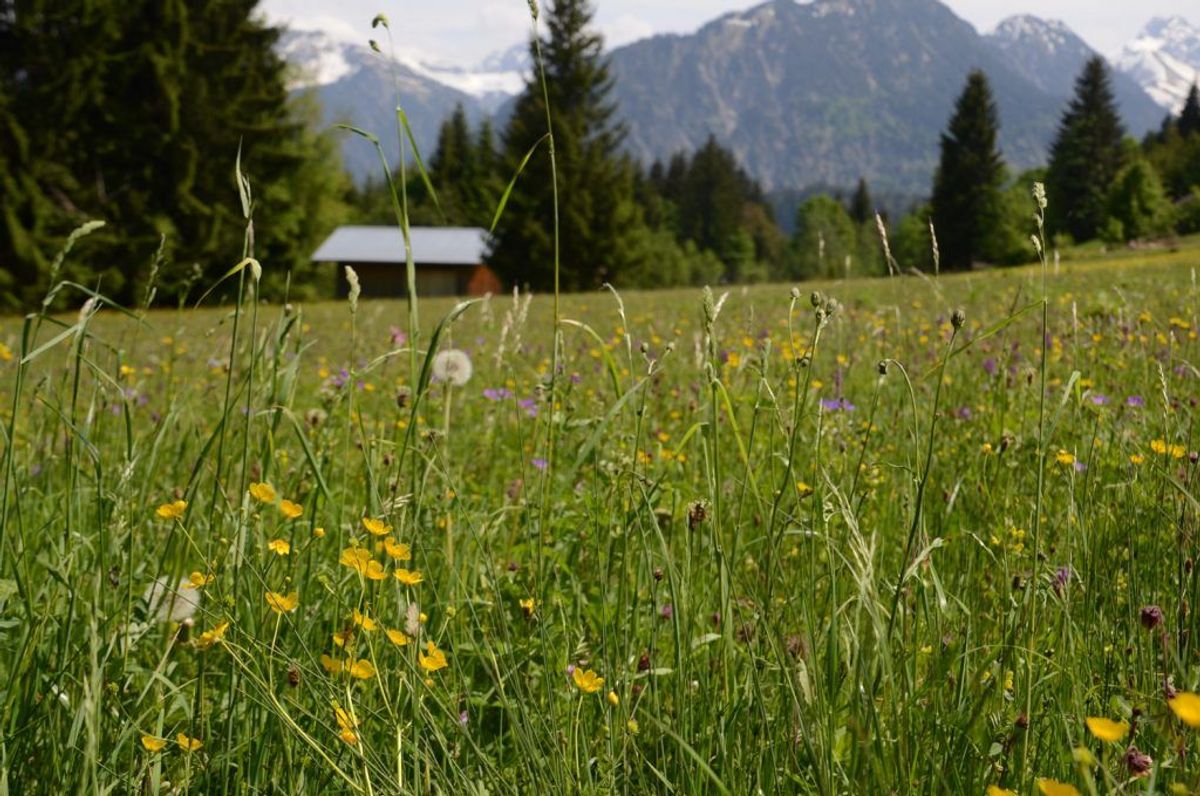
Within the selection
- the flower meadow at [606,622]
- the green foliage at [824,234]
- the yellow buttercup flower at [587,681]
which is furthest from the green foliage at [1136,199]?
the yellow buttercup flower at [587,681]

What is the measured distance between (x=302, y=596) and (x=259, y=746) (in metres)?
0.37

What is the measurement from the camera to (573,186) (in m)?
36.5

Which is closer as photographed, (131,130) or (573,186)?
(131,130)

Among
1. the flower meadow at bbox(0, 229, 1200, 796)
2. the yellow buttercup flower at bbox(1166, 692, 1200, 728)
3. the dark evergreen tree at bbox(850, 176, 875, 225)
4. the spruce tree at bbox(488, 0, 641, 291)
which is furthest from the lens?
the dark evergreen tree at bbox(850, 176, 875, 225)

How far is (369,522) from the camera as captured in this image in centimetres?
108

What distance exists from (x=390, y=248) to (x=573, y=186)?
12027 millimetres

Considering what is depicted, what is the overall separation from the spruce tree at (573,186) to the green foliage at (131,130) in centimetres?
935

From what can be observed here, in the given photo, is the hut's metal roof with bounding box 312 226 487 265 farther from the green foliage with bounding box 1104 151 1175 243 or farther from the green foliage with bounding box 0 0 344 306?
the green foliage with bounding box 1104 151 1175 243

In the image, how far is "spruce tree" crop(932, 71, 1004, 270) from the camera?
185ft

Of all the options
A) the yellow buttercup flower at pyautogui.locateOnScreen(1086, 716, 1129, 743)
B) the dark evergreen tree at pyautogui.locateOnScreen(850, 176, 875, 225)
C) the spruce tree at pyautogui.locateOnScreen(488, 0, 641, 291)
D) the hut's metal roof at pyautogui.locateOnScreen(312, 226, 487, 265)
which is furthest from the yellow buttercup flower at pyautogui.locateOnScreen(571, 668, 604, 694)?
the dark evergreen tree at pyautogui.locateOnScreen(850, 176, 875, 225)

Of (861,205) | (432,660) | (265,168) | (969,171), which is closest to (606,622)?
(432,660)

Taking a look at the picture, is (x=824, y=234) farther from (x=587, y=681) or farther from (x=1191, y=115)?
(x=587, y=681)

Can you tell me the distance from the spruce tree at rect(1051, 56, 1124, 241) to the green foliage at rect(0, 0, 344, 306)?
4087 cm

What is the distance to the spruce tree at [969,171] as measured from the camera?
56.3 meters
